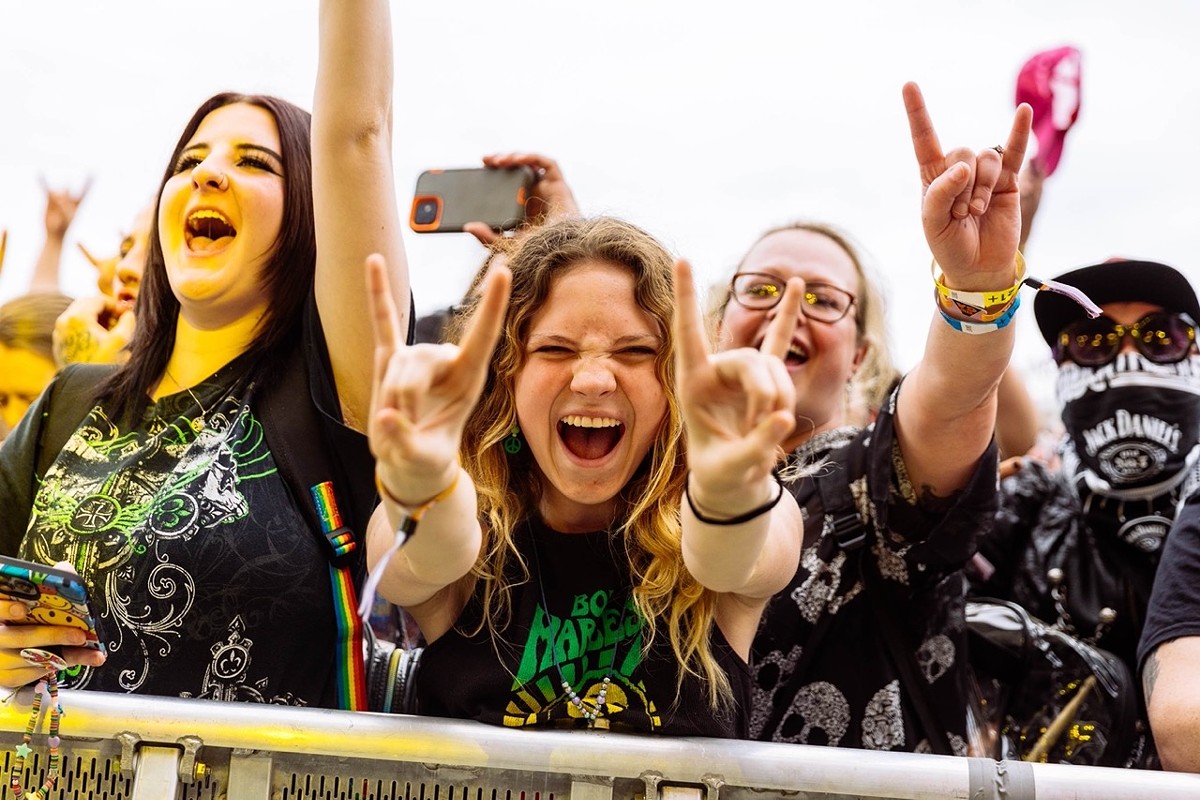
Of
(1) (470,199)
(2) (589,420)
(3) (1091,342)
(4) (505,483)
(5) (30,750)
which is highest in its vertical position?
(1) (470,199)

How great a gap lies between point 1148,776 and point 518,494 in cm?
90

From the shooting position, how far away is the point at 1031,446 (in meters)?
3.30

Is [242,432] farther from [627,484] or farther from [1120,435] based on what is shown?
[1120,435]

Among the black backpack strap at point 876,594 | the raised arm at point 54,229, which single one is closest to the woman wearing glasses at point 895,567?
the black backpack strap at point 876,594

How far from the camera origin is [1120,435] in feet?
8.27

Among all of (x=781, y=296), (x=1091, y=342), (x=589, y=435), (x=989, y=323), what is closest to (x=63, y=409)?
(x=589, y=435)

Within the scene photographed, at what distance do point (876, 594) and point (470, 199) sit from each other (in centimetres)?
120

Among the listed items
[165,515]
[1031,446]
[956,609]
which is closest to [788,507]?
[956,609]

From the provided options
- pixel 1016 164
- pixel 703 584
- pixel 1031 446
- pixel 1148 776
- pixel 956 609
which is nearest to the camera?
pixel 1148 776

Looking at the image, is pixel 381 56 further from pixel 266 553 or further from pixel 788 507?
pixel 788 507

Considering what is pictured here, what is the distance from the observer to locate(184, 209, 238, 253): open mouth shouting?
1.96 meters

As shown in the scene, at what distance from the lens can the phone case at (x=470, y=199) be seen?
2600 mm

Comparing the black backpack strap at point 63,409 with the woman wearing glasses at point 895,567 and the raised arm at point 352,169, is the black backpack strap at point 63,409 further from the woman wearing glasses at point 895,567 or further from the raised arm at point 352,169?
the woman wearing glasses at point 895,567

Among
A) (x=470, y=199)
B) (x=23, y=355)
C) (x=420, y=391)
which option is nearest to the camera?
(x=420, y=391)
